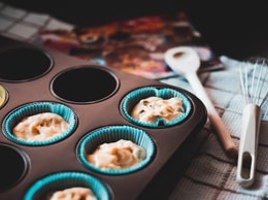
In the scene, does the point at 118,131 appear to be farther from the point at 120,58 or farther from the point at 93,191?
the point at 120,58

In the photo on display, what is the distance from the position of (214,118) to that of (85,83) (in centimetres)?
27

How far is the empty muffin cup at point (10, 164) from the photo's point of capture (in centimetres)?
80

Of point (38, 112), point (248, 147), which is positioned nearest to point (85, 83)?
point (38, 112)

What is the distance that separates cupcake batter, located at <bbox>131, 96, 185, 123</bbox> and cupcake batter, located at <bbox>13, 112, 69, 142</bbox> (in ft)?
0.44

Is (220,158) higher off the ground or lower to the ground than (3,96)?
lower

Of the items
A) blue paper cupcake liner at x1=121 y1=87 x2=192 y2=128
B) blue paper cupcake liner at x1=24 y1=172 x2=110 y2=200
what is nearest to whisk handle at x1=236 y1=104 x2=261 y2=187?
blue paper cupcake liner at x1=121 y1=87 x2=192 y2=128

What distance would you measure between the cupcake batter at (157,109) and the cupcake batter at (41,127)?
133 mm

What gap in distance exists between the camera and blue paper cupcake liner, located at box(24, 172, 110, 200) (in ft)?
2.41

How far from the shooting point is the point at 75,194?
74 cm

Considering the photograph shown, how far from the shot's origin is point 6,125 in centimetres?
86

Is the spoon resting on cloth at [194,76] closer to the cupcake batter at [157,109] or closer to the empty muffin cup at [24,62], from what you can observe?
the cupcake batter at [157,109]

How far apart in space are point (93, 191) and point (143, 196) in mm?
79

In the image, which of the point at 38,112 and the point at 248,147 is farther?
the point at 38,112

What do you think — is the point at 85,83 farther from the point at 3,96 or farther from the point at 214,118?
the point at 214,118
